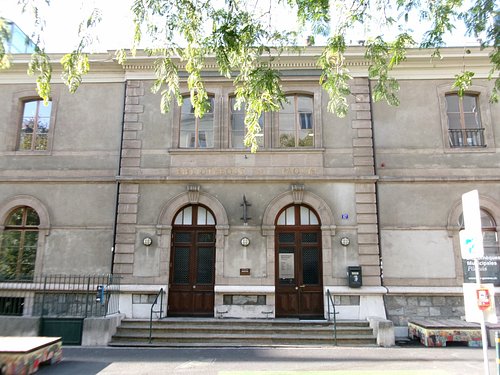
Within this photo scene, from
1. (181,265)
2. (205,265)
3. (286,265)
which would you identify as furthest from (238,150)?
(181,265)

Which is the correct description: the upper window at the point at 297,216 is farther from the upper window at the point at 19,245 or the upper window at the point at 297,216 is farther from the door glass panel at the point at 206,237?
the upper window at the point at 19,245

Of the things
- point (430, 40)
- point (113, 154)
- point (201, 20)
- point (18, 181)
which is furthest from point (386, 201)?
point (18, 181)

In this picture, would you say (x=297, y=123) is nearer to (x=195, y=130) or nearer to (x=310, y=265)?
(x=195, y=130)

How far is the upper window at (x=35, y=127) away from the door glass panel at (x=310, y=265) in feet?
29.8

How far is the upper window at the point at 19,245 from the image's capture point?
501 inches

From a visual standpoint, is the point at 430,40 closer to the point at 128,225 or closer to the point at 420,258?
the point at 420,258

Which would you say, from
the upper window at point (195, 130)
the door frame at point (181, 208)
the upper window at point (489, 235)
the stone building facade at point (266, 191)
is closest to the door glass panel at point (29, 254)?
the stone building facade at point (266, 191)

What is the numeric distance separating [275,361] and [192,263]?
4484mm

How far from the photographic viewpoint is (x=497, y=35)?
Answer: 749cm

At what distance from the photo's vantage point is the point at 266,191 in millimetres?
12664

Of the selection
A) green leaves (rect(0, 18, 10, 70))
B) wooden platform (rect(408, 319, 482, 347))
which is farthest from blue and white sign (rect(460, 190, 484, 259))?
green leaves (rect(0, 18, 10, 70))

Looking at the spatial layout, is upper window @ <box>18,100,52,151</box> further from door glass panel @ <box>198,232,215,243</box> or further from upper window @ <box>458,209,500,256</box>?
upper window @ <box>458,209,500,256</box>

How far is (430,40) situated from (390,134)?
5.48 m

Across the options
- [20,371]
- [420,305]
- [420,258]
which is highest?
[420,258]
